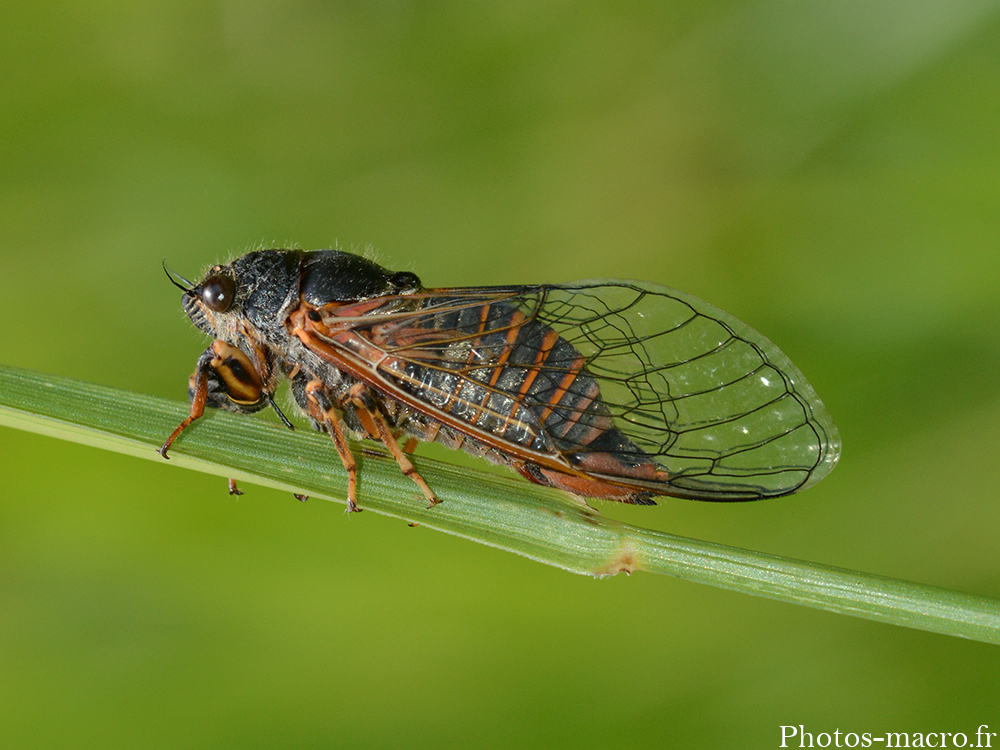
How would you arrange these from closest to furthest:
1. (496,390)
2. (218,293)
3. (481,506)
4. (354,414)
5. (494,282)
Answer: (481,506) < (496,390) < (354,414) < (218,293) < (494,282)

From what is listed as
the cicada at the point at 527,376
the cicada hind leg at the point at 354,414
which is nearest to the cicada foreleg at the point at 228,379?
the cicada at the point at 527,376

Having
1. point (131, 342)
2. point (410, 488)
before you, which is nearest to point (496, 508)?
point (410, 488)

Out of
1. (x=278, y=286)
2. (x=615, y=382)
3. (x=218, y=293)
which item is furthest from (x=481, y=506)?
(x=218, y=293)

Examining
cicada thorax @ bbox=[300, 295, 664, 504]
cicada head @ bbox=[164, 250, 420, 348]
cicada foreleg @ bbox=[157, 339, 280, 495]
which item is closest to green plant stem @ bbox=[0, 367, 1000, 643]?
cicada thorax @ bbox=[300, 295, 664, 504]

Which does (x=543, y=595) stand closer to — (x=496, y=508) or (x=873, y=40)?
(x=496, y=508)

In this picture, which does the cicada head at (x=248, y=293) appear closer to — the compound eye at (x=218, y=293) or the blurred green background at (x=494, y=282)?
the compound eye at (x=218, y=293)

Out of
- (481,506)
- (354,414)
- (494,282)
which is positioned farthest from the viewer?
(494,282)

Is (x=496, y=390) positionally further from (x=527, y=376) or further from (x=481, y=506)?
(x=481, y=506)

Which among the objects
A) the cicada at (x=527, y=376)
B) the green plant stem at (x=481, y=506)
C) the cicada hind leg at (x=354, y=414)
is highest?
the cicada at (x=527, y=376)
